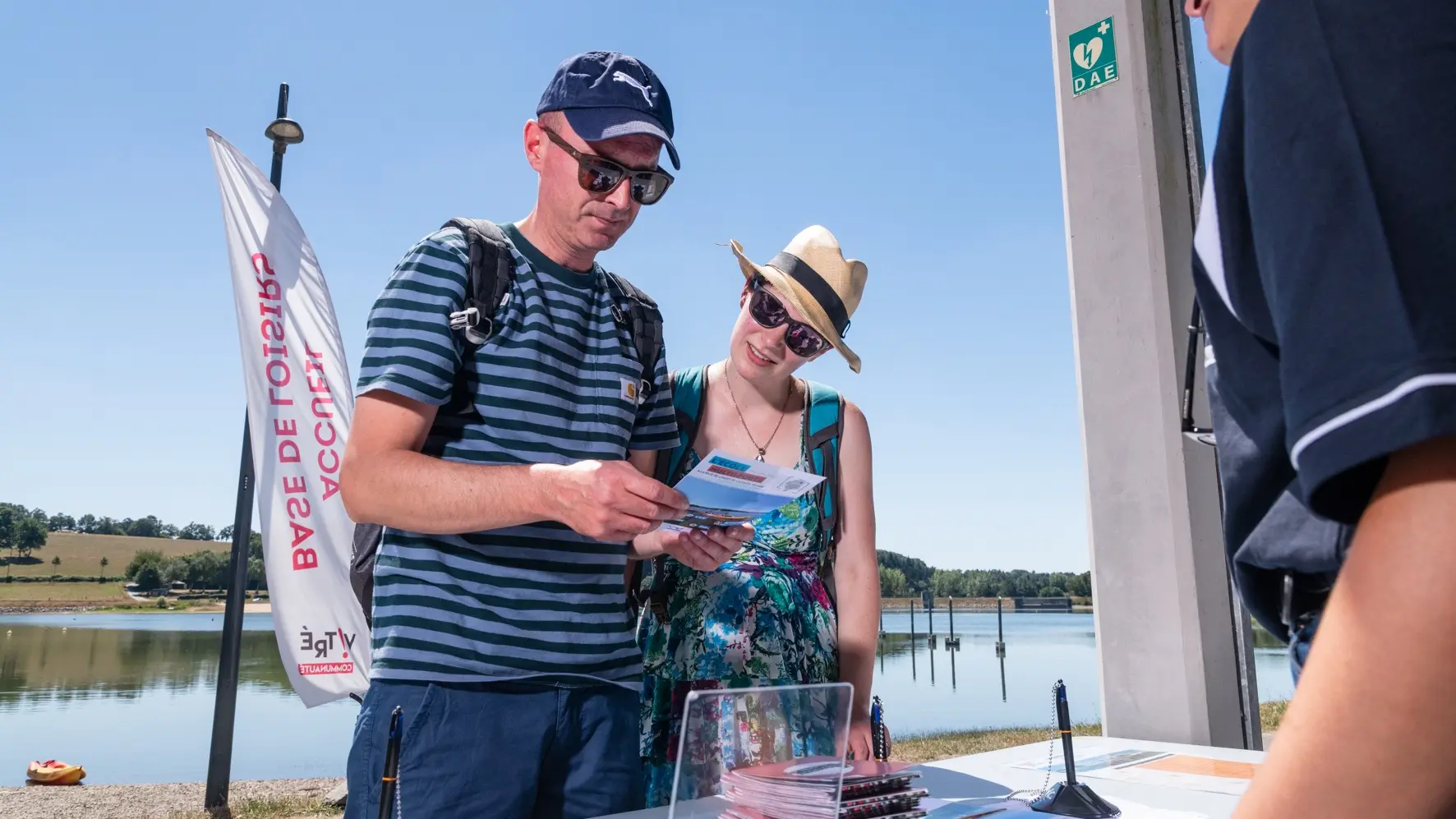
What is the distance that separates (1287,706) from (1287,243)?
23 cm

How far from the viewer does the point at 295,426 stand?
5.34 metres

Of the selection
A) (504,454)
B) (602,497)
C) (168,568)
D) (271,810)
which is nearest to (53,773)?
(271,810)

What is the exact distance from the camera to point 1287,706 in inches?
16.9

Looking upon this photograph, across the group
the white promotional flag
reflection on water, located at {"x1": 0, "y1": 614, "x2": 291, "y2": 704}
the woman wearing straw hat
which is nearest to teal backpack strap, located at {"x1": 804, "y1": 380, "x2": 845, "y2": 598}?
the woman wearing straw hat

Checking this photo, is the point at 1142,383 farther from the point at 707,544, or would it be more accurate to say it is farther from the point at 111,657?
the point at 111,657

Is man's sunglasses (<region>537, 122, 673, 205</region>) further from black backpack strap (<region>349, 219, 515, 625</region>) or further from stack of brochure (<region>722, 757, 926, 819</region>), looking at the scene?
stack of brochure (<region>722, 757, 926, 819</region>)

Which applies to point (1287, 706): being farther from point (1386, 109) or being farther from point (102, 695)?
point (102, 695)

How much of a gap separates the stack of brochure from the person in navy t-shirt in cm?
75

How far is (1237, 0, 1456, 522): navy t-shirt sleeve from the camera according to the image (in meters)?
0.39

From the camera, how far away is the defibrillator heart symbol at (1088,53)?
9.48 ft

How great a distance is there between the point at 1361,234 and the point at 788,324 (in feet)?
5.95

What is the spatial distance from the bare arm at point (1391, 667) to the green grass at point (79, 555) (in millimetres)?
63908

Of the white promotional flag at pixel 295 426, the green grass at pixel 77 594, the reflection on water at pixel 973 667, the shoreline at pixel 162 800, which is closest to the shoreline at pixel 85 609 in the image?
the green grass at pixel 77 594

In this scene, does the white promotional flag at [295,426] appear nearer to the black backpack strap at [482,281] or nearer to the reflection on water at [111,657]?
the black backpack strap at [482,281]
